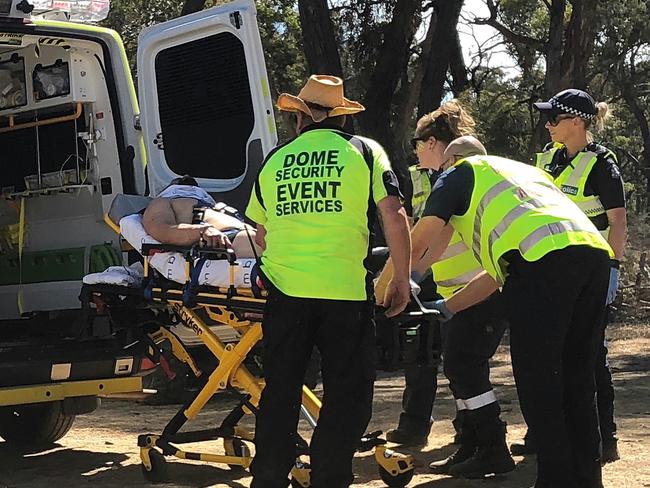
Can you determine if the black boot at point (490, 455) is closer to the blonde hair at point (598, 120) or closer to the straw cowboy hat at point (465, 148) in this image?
the straw cowboy hat at point (465, 148)

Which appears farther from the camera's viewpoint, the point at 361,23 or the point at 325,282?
the point at 361,23

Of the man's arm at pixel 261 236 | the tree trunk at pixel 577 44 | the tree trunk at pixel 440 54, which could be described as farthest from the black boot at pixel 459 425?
the tree trunk at pixel 577 44

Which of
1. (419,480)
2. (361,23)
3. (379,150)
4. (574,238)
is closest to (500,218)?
(574,238)

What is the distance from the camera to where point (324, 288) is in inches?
155

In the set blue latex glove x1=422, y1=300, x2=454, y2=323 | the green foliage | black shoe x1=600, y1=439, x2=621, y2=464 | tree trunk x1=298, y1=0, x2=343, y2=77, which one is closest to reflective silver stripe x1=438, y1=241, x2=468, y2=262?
blue latex glove x1=422, y1=300, x2=454, y2=323

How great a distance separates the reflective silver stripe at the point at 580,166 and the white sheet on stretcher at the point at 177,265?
5.18 ft

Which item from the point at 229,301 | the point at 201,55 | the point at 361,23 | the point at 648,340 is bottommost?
the point at 648,340

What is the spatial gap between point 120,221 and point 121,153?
3.46 ft

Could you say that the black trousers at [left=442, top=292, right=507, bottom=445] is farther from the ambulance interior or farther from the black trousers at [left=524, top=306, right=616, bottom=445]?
the ambulance interior

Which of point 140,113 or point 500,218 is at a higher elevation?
point 140,113

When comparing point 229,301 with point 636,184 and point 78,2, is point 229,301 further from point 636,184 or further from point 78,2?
point 636,184

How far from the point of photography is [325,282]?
3945mm

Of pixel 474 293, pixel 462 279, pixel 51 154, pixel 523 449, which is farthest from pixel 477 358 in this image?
pixel 51 154

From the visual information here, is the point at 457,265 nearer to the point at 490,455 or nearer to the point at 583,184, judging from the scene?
the point at 583,184
